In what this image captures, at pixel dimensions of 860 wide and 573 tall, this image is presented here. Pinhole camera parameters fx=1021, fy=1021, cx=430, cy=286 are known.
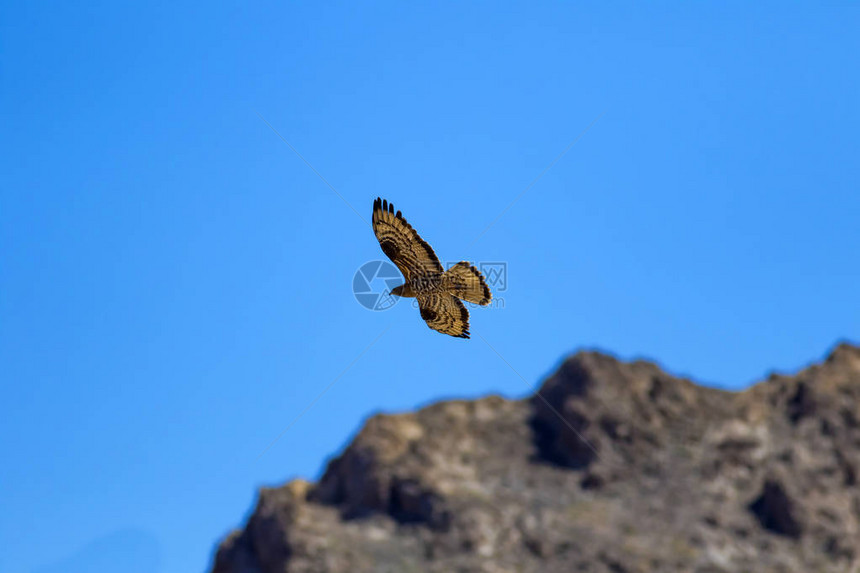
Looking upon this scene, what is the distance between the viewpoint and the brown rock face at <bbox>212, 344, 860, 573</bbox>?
2301 inches

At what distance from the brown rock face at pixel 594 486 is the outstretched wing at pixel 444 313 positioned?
2259 centimetres

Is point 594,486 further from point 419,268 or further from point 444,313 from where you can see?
point 419,268

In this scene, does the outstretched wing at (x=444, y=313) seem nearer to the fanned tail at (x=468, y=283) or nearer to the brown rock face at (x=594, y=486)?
the fanned tail at (x=468, y=283)

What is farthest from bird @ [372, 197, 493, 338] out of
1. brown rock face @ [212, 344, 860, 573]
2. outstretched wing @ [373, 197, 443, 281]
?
brown rock face @ [212, 344, 860, 573]

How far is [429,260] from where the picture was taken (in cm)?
3588

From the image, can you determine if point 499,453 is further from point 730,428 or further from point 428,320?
point 428,320

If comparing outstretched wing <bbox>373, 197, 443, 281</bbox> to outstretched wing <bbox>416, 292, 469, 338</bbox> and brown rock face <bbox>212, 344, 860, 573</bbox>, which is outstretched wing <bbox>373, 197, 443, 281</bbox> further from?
brown rock face <bbox>212, 344, 860, 573</bbox>

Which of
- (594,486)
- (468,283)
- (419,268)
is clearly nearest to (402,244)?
(419,268)

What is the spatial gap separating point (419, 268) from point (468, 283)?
1813 mm

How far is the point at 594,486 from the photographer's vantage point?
213 feet

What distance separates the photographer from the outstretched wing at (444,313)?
37.3 meters

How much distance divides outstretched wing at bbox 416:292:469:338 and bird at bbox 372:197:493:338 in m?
0.15

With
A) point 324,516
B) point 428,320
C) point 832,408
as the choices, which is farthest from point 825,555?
point 428,320

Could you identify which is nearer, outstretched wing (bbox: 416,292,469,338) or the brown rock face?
outstretched wing (bbox: 416,292,469,338)
